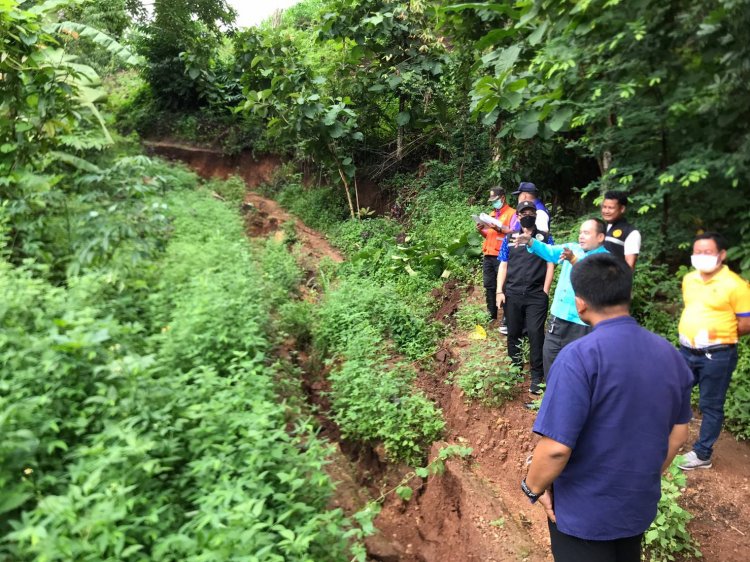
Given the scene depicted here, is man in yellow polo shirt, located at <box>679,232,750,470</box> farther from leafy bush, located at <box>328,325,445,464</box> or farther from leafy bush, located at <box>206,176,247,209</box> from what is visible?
leafy bush, located at <box>206,176,247,209</box>

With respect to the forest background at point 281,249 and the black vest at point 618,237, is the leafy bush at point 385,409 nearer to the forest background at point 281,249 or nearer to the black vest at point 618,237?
the forest background at point 281,249

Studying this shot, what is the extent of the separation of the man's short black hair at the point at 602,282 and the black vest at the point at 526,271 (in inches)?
103

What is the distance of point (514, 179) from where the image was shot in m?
8.43

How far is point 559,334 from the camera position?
395cm

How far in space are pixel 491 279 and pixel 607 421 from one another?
446 cm

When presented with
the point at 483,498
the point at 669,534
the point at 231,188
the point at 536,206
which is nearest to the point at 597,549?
the point at 669,534

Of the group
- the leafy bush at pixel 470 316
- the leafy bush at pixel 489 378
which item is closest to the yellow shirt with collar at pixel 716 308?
the leafy bush at pixel 489 378

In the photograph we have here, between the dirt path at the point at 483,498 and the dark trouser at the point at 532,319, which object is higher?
the dark trouser at the point at 532,319

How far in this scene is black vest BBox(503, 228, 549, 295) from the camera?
15.1 ft

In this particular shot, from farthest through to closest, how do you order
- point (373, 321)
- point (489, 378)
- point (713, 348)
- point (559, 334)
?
point (373, 321), point (489, 378), point (559, 334), point (713, 348)

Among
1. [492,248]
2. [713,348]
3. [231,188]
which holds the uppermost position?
[231,188]

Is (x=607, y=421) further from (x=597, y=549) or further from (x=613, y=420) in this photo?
(x=597, y=549)

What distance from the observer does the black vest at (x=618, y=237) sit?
3.77 m

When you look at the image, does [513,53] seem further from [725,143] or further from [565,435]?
[565,435]
